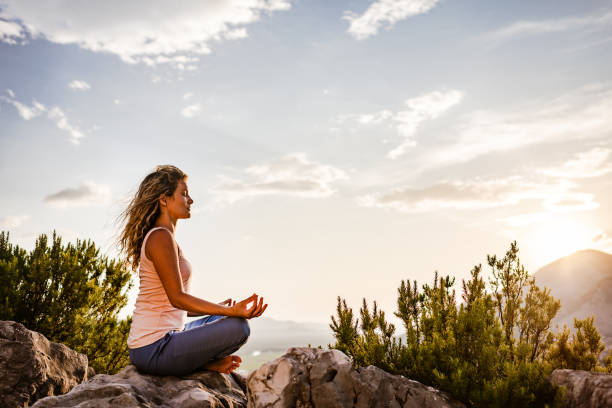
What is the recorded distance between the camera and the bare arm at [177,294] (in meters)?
3.95

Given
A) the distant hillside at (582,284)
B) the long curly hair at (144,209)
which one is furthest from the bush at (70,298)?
the distant hillside at (582,284)

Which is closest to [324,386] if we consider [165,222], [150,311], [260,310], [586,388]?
[260,310]

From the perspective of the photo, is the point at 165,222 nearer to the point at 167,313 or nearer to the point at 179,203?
the point at 179,203

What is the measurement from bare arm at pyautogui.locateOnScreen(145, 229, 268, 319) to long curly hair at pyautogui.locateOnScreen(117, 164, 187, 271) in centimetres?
45

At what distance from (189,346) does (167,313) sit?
0.39 meters

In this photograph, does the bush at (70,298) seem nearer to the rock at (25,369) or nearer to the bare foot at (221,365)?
the rock at (25,369)

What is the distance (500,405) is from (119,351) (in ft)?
30.4

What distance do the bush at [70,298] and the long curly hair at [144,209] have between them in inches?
238

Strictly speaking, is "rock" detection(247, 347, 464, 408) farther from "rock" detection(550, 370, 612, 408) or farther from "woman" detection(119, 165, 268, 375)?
"rock" detection(550, 370, 612, 408)

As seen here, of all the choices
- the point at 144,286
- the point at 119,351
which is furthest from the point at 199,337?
the point at 119,351

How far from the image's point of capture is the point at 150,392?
12.9 ft

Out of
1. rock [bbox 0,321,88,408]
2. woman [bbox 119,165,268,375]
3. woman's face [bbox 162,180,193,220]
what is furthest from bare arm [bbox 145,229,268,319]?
rock [bbox 0,321,88,408]

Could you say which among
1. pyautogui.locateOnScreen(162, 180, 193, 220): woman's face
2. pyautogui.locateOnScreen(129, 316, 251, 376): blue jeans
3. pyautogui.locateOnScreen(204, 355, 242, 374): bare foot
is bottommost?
pyautogui.locateOnScreen(204, 355, 242, 374): bare foot

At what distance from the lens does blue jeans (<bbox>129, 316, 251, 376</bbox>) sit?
13.4ft
